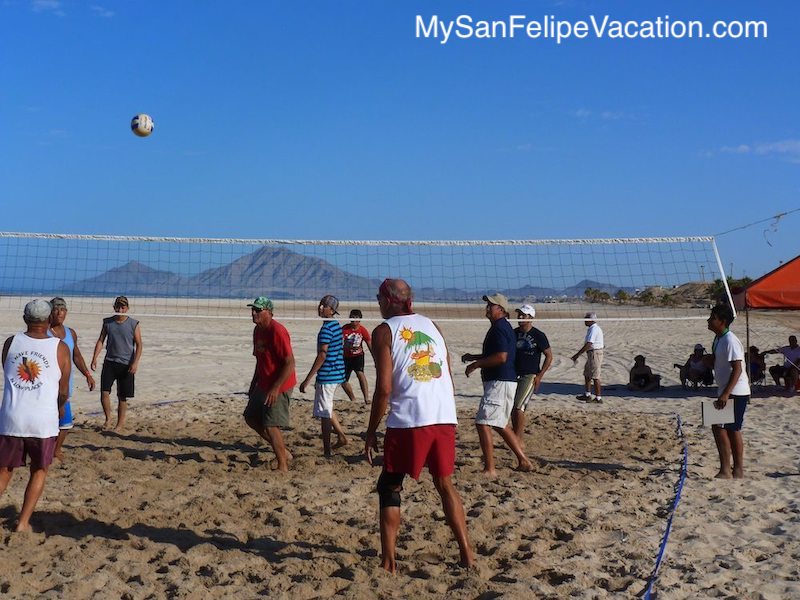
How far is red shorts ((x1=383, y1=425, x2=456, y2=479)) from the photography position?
363 cm

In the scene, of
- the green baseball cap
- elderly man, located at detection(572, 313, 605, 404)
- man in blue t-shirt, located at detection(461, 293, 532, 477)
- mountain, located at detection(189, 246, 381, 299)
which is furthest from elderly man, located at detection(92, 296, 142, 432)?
elderly man, located at detection(572, 313, 605, 404)

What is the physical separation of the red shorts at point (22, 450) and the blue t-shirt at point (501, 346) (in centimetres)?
287

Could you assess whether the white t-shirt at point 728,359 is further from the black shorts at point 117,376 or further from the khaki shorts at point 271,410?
the black shorts at point 117,376

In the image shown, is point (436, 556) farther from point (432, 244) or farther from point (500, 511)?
point (432, 244)

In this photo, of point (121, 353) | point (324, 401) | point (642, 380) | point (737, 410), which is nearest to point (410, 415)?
point (324, 401)

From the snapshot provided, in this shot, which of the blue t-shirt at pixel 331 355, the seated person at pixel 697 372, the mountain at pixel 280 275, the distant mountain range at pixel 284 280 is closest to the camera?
the blue t-shirt at pixel 331 355

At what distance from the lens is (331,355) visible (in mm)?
6633

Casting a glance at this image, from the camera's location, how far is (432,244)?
9.72 metres

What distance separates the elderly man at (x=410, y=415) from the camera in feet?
12.0

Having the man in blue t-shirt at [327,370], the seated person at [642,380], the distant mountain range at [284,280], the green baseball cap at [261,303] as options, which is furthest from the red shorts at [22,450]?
the seated person at [642,380]

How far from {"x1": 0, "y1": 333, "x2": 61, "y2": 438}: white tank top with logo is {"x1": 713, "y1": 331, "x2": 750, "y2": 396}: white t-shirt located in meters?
4.42

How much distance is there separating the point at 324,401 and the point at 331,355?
0.42 meters

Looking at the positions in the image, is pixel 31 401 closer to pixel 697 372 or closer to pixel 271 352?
pixel 271 352

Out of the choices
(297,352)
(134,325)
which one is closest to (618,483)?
(134,325)
